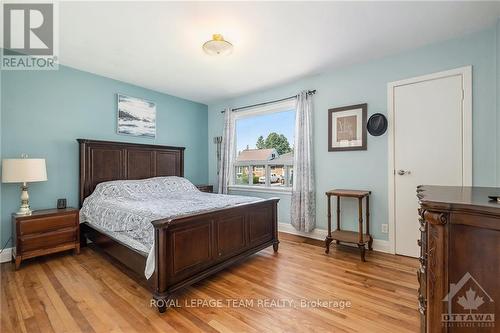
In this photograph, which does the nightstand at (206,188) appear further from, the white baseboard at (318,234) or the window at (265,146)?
the white baseboard at (318,234)

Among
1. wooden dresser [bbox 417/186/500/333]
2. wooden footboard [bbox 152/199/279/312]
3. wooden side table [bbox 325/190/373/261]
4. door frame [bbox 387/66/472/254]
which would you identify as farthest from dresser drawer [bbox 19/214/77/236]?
door frame [bbox 387/66/472/254]

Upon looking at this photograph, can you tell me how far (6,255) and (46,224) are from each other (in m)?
0.62

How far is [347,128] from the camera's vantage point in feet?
10.8

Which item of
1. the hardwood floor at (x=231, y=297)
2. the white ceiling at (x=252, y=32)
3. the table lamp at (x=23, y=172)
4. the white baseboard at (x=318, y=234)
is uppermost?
the white ceiling at (x=252, y=32)

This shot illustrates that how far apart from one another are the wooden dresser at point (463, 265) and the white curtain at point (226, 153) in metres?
3.76

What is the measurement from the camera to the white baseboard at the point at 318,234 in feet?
9.84

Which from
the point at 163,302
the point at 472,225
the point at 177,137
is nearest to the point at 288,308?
the point at 163,302

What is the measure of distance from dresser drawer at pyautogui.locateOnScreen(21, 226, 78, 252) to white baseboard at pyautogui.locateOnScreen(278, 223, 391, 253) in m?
3.01

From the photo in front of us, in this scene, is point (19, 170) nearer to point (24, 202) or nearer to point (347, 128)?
point (24, 202)

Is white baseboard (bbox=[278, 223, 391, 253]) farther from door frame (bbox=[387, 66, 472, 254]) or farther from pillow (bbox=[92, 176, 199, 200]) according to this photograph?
pillow (bbox=[92, 176, 199, 200])

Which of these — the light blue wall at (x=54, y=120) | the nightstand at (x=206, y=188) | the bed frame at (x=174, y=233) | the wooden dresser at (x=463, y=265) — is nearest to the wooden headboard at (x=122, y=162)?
the bed frame at (x=174, y=233)

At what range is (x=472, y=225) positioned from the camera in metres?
0.96

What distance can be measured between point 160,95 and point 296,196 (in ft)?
10.1

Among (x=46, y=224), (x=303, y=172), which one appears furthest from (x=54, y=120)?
(x=303, y=172)
